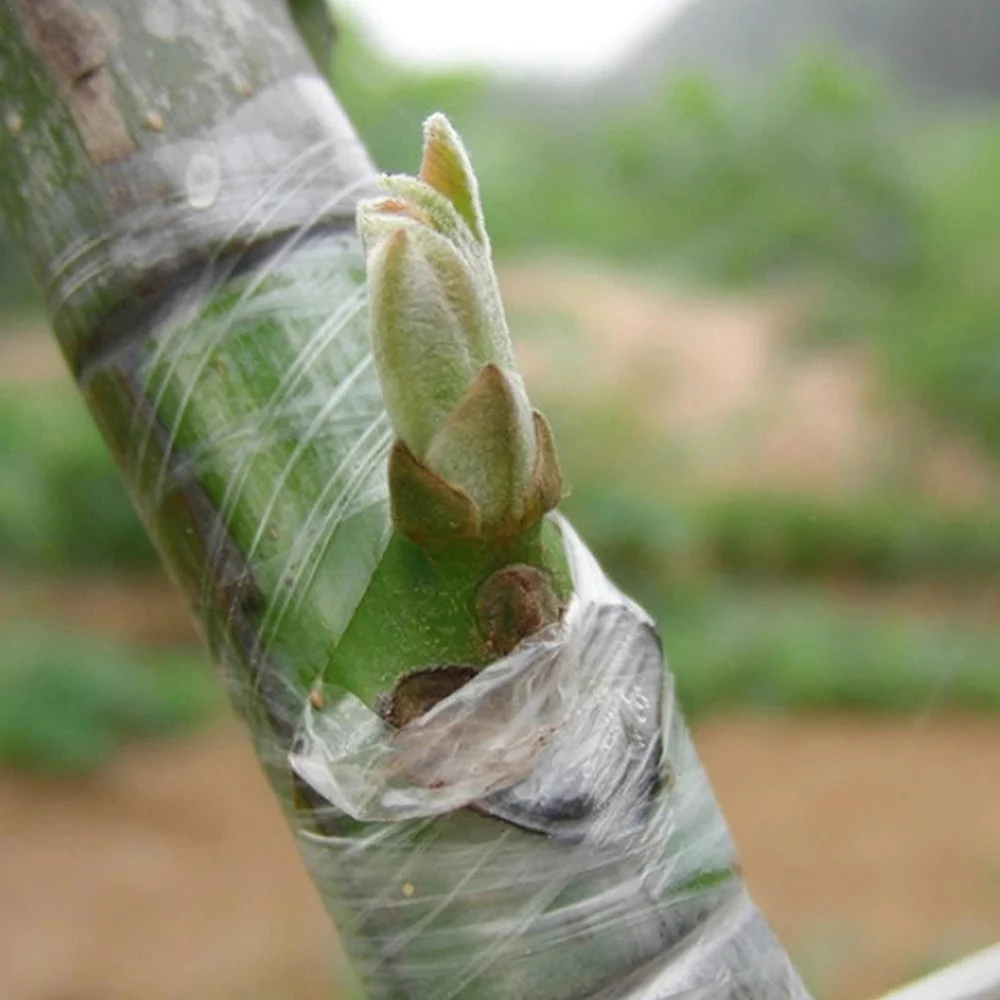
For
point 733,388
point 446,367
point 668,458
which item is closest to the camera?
point 446,367

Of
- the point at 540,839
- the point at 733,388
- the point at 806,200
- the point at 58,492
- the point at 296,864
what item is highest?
the point at 540,839

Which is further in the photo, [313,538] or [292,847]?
[292,847]

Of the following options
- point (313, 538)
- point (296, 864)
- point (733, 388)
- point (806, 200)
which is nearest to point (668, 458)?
point (733, 388)

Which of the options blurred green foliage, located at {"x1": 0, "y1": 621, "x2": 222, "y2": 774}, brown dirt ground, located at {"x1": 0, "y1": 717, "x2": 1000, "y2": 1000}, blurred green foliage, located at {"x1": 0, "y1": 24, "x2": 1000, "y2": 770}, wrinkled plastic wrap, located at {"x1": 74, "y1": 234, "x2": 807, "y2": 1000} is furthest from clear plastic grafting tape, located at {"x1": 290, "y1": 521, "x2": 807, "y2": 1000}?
blurred green foliage, located at {"x1": 0, "y1": 621, "x2": 222, "y2": 774}

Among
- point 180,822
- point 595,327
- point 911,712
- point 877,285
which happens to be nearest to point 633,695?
point 180,822

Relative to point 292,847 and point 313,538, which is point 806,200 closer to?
point 292,847

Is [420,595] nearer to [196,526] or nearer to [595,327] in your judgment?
[196,526]

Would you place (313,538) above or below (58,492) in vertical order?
above
